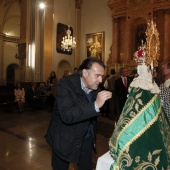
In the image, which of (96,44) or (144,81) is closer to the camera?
(144,81)

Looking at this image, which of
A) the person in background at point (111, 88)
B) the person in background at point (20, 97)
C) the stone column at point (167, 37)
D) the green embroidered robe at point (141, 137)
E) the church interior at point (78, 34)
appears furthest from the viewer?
the church interior at point (78, 34)

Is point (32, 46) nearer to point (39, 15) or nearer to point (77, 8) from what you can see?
point (39, 15)

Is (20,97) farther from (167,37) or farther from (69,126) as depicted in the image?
(167,37)

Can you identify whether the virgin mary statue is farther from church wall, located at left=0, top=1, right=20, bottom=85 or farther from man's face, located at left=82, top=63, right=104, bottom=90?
church wall, located at left=0, top=1, right=20, bottom=85

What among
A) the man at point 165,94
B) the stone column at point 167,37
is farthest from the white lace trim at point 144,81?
the stone column at point 167,37

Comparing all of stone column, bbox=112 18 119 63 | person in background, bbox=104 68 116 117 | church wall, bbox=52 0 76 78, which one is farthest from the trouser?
church wall, bbox=52 0 76 78

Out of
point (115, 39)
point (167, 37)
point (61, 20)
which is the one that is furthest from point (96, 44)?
point (167, 37)

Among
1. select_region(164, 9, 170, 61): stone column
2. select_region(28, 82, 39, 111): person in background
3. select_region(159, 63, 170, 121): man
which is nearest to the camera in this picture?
select_region(159, 63, 170, 121): man

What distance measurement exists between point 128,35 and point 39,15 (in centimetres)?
534

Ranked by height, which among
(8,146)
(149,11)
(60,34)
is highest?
(149,11)

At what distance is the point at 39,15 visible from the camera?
12.2 metres

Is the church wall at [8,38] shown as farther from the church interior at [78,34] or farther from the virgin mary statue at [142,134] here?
the virgin mary statue at [142,134]

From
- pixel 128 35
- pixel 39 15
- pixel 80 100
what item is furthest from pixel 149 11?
pixel 80 100

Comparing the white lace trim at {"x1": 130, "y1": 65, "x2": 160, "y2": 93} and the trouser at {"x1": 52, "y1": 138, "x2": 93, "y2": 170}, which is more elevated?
the white lace trim at {"x1": 130, "y1": 65, "x2": 160, "y2": 93}
